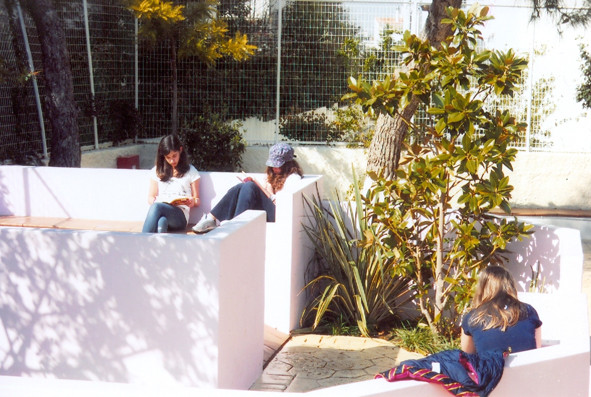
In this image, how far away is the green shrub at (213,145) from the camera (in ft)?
37.5

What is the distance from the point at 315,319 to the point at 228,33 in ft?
22.4

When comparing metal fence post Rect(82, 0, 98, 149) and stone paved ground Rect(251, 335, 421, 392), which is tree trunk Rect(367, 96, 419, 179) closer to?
stone paved ground Rect(251, 335, 421, 392)

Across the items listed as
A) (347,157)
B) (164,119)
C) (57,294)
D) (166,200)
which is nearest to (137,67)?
(164,119)

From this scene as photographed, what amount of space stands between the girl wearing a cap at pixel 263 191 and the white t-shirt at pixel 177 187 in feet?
0.85

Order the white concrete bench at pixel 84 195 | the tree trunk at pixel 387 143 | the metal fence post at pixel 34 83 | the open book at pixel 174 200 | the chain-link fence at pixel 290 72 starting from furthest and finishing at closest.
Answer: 1. the chain-link fence at pixel 290 72
2. the metal fence post at pixel 34 83
3. the tree trunk at pixel 387 143
4. the white concrete bench at pixel 84 195
5. the open book at pixel 174 200

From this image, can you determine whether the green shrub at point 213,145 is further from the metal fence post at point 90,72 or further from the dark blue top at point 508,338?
the dark blue top at point 508,338

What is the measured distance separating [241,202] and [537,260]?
208cm

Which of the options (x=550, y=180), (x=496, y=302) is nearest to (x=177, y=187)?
(x=496, y=302)

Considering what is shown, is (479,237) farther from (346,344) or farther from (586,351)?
(586,351)

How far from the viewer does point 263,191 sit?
6402 millimetres

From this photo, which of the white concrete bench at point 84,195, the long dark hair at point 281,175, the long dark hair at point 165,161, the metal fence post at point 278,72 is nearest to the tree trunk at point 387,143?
the white concrete bench at point 84,195

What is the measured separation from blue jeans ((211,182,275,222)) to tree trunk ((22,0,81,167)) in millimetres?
3333

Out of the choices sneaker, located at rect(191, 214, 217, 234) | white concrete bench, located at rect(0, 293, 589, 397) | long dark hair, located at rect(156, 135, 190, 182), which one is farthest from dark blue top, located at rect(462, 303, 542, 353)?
long dark hair, located at rect(156, 135, 190, 182)

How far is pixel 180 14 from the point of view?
1066 cm
